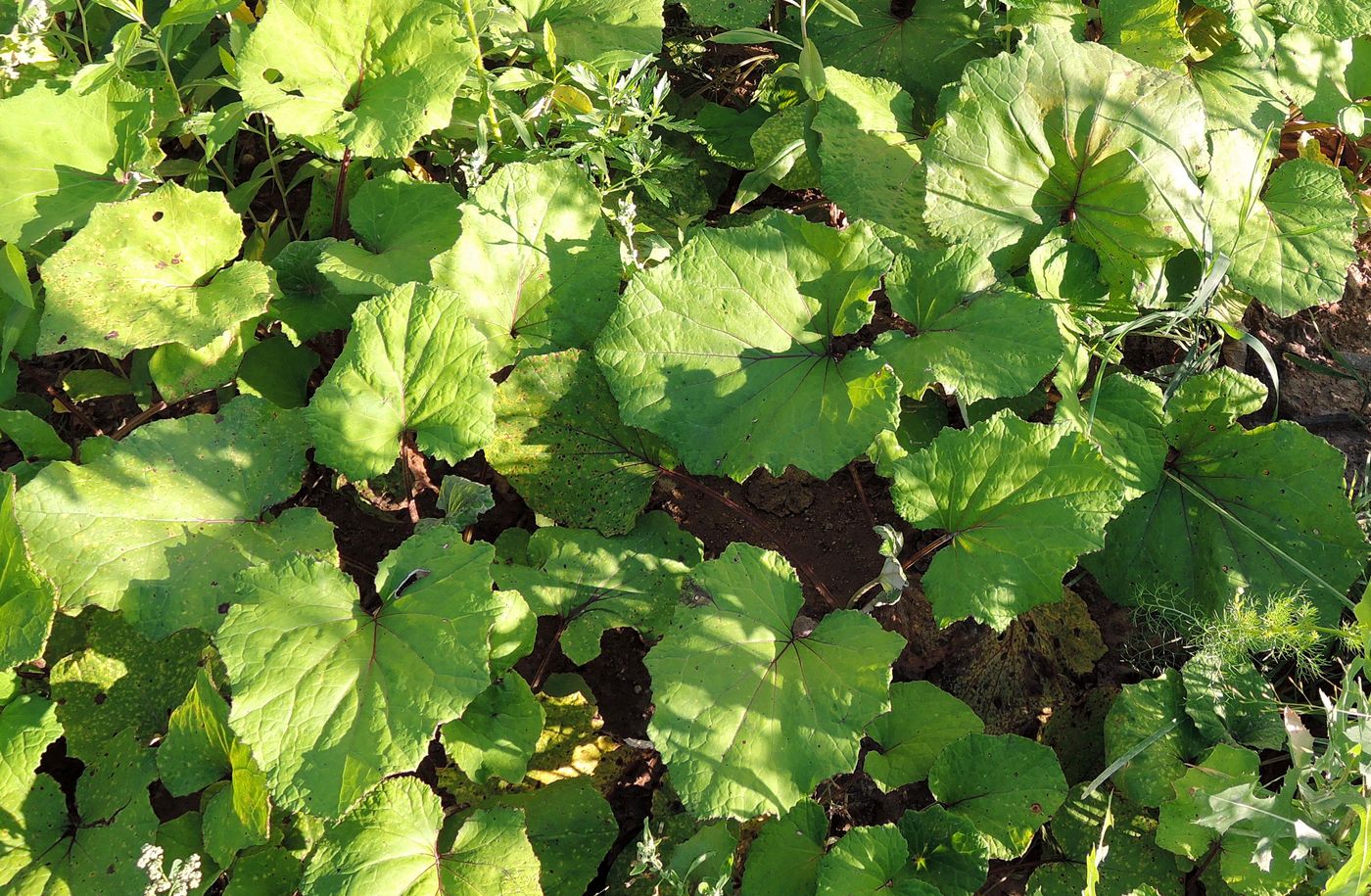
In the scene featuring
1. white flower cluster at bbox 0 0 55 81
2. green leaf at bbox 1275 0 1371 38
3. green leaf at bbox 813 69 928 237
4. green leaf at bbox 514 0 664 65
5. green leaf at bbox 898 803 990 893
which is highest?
white flower cluster at bbox 0 0 55 81

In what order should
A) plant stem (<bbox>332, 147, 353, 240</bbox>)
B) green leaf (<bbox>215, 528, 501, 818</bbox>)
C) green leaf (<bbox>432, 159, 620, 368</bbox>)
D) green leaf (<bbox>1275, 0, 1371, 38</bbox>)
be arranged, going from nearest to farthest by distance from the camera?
1. green leaf (<bbox>215, 528, 501, 818</bbox>)
2. green leaf (<bbox>432, 159, 620, 368</bbox>)
3. plant stem (<bbox>332, 147, 353, 240</bbox>)
4. green leaf (<bbox>1275, 0, 1371, 38</bbox>)

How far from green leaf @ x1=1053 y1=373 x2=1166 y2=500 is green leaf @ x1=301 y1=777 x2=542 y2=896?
1.56 metres

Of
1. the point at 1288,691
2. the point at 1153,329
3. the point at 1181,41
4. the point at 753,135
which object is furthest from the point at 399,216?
the point at 1288,691

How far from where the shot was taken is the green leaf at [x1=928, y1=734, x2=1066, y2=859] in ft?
7.31

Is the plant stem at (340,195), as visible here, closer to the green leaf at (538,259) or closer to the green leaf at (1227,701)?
the green leaf at (538,259)

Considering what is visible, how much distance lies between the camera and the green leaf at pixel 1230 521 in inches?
100

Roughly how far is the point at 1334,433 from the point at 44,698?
3.45 m

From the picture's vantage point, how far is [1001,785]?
227 cm

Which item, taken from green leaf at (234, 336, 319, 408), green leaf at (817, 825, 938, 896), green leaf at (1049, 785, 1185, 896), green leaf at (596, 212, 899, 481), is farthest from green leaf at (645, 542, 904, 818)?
green leaf at (234, 336, 319, 408)

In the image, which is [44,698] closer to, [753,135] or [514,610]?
[514,610]

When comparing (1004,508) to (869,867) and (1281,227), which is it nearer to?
(869,867)

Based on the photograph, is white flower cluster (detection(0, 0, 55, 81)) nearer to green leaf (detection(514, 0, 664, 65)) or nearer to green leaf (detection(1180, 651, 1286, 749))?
green leaf (detection(514, 0, 664, 65))

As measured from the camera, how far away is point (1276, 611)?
2.30 m

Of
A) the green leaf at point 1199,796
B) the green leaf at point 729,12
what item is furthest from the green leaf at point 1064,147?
the green leaf at point 1199,796
